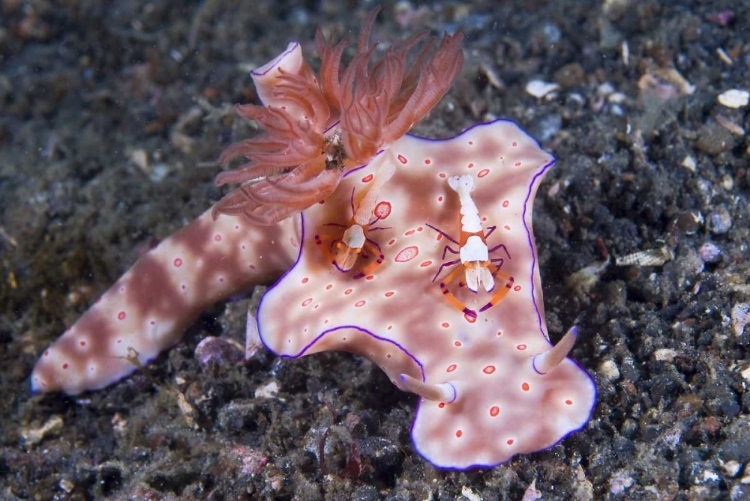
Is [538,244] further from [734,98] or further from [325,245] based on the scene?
[734,98]

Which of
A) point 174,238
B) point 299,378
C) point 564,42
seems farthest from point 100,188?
point 564,42

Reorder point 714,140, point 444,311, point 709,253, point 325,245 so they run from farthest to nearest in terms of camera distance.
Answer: point 714,140
point 709,253
point 325,245
point 444,311

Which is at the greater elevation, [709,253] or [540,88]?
[540,88]

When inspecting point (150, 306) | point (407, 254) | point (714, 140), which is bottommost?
point (714, 140)

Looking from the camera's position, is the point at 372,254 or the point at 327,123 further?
the point at 327,123

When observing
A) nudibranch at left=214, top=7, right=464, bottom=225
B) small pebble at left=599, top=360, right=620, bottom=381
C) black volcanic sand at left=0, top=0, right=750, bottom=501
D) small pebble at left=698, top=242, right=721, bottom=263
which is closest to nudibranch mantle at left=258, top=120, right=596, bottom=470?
nudibranch at left=214, top=7, right=464, bottom=225

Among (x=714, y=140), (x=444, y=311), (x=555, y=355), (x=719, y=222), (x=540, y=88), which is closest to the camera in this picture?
(x=555, y=355)

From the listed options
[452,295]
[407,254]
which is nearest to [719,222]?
[452,295]
